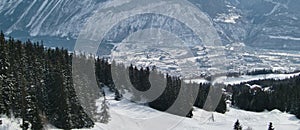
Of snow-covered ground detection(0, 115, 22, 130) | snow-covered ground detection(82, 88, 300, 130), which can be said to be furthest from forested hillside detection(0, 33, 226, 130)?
snow-covered ground detection(82, 88, 300, 130)

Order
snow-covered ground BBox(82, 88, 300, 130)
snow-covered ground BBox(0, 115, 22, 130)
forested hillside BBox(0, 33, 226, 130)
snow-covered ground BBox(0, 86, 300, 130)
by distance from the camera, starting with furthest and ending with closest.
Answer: snow-covered ground BBox(82, 88, 300, 130) < snow-covered ground BBox(0, 86, 300, 130) < forested hillside BBox(0, 33, 226, 130) < snow-covered ground BBox(0, 115, 22, 130)

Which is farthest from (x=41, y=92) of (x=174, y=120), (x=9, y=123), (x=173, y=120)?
(x=174, y=120)

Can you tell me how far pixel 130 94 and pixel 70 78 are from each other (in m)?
44.0

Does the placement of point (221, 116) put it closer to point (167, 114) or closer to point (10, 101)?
point (167, 114)

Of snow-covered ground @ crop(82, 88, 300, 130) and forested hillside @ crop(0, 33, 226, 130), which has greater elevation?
forested hillside @ crop(0, 33, 226, 130)

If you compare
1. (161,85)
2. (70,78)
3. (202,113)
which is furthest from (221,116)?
(70,78)

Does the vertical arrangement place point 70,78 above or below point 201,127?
above

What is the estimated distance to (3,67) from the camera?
62.1m

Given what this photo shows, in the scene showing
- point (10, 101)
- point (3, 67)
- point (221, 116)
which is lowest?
point (221, 116)

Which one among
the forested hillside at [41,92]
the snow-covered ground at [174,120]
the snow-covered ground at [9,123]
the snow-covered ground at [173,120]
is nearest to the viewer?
the snow-covered ground at [9,123]

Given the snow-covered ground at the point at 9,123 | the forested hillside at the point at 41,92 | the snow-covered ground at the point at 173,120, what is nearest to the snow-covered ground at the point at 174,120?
the snow-covered ground at the point at 173,120

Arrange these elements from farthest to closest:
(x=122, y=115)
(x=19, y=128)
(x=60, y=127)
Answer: (x=122, y=115) < (x=60, y=127) < (x=19, y=128)

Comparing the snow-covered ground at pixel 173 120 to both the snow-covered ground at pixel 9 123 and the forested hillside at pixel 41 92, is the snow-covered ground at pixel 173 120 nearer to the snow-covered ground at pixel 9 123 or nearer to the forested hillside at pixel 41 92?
the forested hillside at pixel 41 92

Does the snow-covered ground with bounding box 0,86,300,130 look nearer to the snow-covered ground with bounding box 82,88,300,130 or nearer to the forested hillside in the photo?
the snow-covered ground with bounding box 82,88,300,130
